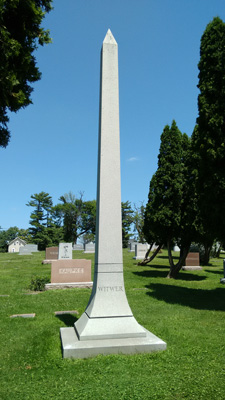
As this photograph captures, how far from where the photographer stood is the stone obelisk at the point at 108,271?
439 cm

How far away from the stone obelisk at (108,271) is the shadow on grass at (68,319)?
110cm

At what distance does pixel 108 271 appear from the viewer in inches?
194

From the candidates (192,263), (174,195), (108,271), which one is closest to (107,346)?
(108,271)

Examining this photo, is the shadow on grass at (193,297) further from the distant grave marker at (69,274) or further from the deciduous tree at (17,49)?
the deciduous tree at (17,49)

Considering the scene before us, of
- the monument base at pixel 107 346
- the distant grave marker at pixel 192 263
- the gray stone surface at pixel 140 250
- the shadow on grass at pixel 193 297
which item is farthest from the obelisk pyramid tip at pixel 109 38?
the gray stone surface at pixel 140 250

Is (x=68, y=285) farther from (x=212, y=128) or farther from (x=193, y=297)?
(x=212, y=128)

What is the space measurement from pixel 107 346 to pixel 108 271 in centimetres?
116

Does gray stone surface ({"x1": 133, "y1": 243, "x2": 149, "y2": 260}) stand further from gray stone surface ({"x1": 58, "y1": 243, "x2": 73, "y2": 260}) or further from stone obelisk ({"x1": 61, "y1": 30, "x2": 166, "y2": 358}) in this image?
stone obelisk ({"x1": 61, "y1": 30, "x2": 166, "y2": 358})

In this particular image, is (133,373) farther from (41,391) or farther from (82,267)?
(82,267)

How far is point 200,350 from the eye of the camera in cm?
463

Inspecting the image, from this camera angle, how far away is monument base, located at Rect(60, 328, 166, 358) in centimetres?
416

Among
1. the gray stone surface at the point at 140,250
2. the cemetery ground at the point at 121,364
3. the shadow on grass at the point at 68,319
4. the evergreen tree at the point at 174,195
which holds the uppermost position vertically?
the evergreen tree at the point at 174,195

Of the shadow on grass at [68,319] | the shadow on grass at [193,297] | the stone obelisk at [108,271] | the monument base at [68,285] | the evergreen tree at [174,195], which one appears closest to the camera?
the stone obelisk at [108,271]

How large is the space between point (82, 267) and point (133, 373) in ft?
29.1
